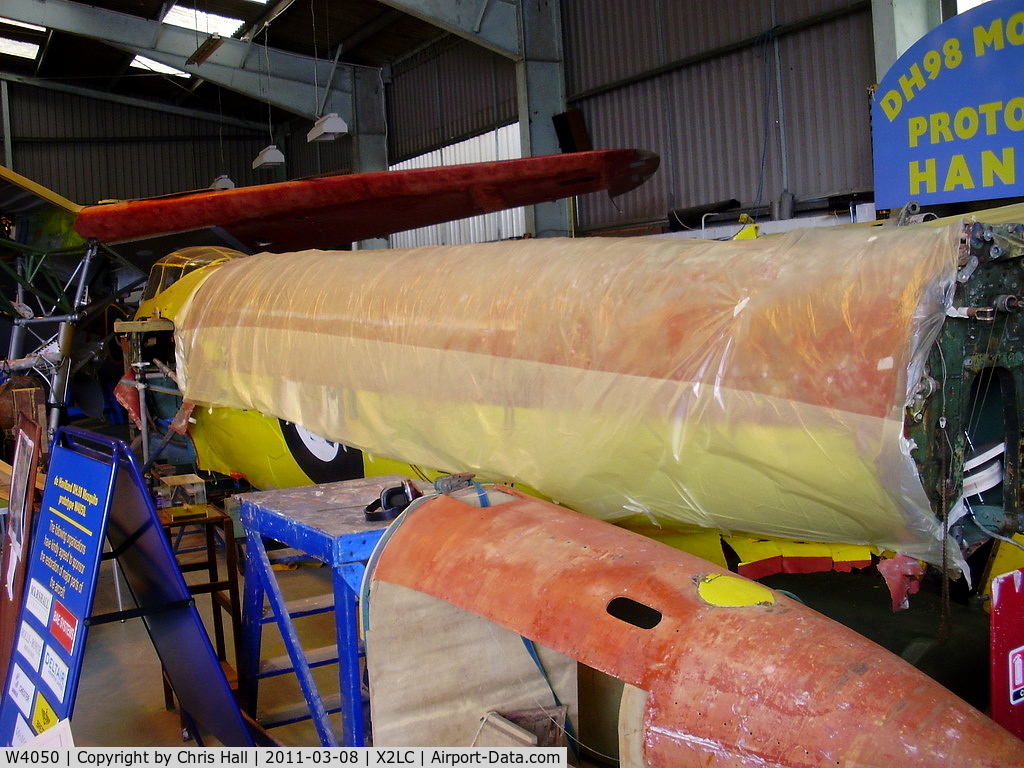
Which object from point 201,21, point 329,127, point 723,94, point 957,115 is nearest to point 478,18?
point 329,127

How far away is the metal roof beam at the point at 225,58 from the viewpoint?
56.5 ft

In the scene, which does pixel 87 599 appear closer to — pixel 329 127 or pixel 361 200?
pixel 361 200

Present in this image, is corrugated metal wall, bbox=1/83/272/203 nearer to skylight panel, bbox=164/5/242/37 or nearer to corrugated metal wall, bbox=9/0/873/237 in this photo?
skylight panel, bbox=164/5/242/37

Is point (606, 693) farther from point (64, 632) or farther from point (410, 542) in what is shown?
point (64, 632)

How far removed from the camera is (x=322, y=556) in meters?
2.83

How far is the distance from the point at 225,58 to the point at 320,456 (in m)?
17.3

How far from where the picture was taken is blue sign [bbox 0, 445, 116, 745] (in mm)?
3268

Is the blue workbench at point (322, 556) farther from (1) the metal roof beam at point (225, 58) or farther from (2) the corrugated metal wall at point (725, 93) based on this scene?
(1) the metal roof beam at point (225, 58)

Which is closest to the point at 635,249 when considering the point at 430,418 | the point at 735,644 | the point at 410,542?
the point at 430,418

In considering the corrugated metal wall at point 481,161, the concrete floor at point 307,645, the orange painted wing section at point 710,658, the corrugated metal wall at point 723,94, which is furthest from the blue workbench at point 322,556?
the corrugated metal wall at point 481,161

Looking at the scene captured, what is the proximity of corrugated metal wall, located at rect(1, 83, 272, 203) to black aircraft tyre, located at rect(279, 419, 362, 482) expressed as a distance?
23297mm

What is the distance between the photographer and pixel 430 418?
11.6 ft

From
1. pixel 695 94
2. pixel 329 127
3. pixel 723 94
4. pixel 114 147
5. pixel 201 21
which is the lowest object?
pixel 723 94

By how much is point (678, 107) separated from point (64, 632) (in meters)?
12.0
